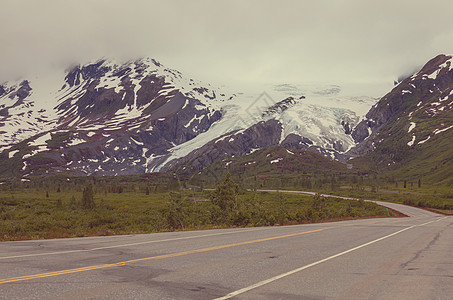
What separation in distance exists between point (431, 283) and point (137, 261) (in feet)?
26.8

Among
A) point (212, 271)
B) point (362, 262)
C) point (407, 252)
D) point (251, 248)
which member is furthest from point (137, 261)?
point (407, 252)

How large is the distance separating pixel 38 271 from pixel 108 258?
8.32ft

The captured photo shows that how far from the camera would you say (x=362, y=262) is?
39.7 ft

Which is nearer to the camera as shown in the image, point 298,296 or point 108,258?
point 298,296

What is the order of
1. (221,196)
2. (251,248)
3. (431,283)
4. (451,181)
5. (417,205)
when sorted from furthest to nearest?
(451,181), (417,205), (221,196), (251,248), (431,283)

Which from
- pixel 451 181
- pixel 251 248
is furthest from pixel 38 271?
pixel 451 181

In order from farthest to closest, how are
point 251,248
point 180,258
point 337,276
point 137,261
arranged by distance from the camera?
point 251,248 → point 180,258 → point 137,261 → point 337,276

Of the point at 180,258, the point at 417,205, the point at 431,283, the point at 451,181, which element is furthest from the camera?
the point at 451,181

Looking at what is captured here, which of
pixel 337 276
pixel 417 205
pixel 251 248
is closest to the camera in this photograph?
pixel 337 276

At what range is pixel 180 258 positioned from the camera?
39.7 feet

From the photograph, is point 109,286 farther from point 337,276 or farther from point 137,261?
point 337,276

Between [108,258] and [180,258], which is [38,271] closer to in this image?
[108,258]

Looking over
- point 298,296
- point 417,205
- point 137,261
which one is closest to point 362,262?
point 298,296

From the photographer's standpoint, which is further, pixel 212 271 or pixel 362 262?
pixel 362 262
